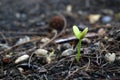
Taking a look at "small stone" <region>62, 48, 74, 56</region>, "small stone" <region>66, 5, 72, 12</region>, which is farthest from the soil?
"small stone" <region>66, 5, 72, 12</region>

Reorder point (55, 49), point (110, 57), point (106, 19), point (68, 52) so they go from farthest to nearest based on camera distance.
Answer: point (106, 19), point (55, 49), point (68, 52), point (110, 57)

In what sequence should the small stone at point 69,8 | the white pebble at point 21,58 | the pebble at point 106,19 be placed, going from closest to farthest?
the white pebble at point 21,58
the pebble at point 106,19
the small stone at point 69,8

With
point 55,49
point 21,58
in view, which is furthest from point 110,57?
point 21,58

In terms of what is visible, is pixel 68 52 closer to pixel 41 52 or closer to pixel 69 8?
pixel 41 52

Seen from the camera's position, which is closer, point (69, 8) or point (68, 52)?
point (68, 52)

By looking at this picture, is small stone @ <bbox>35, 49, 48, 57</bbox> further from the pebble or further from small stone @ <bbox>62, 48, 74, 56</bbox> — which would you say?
the pebble

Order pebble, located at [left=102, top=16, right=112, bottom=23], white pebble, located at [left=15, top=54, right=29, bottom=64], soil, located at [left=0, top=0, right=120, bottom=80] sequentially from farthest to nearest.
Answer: pebble, located at [left=102, top=16, right=112, bottom=23] < white pebble, located at [left=15, top=54, right=29, bottom=64] < soil, located at [left=0, top=0, right=120, bottom=80]

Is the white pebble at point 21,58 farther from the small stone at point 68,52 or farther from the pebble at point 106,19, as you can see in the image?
the pebble at point 106,19

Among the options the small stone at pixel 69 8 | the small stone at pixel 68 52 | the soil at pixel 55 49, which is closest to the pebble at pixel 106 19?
the soil at pixel 55 49

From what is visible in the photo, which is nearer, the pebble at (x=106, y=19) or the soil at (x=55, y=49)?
the soil at (x=55, y=49)
